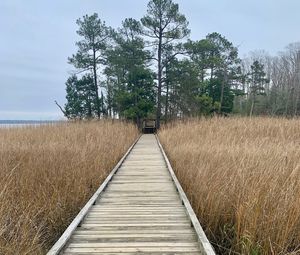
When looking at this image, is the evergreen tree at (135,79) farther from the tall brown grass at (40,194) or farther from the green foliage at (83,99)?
the tall brown grass at (40,194)

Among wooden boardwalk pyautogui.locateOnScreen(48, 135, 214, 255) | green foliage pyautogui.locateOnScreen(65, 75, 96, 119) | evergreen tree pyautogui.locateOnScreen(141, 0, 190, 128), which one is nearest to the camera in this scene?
wooden boardwalk pyautogui.locateOnScreen(48, 135, 214, 255)

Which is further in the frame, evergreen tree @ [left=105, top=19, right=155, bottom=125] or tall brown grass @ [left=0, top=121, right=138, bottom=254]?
evergreen tree @ [left=105, top=19, right=155, bottom=125]

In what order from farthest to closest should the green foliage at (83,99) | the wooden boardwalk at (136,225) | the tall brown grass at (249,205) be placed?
1. the green foliage at (83,99)
2. the tall brown grass at (249,205)
3. the wooden boardwalk at (136,225)

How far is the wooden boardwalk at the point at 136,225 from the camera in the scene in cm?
330

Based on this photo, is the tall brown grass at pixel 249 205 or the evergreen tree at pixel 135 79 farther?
the evergreen tree at pixel 135 79

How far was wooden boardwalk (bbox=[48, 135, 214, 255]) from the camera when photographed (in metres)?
3.30

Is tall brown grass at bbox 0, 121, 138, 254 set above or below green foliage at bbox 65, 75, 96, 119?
below

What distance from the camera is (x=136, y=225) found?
3998 mm

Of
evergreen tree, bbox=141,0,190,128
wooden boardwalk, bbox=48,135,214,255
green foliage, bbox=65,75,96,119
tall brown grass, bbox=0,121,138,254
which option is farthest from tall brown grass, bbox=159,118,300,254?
green foliage, bbox=65,75,96,119

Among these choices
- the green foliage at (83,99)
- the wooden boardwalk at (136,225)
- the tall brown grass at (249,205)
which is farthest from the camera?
the green foliage at (83,99)

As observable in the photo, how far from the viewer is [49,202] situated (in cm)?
473

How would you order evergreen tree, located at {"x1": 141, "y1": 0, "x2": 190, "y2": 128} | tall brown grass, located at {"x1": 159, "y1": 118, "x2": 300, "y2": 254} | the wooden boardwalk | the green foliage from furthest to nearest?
the green foliage, evergreen tree, located at {"x1": 141, "y1": 0, "x2": 190, "y2": 128}, tall brown grass, located at {"x1": 159, "y1": 118, "x2": 300, "y2": 254}, the wooden boardwalk

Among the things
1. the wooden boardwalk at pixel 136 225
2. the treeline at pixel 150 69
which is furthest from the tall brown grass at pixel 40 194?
the treeline at pixel 150 69

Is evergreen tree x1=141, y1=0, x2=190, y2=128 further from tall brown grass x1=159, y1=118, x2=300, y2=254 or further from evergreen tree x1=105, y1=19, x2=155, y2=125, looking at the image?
tall brown grass x1=159, y1=118, x2=300, y2=254
